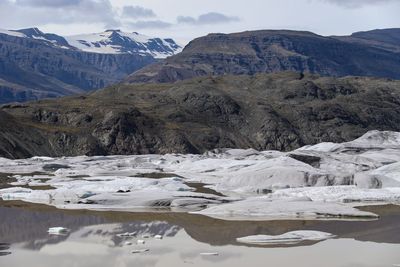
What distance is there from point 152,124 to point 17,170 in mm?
53428

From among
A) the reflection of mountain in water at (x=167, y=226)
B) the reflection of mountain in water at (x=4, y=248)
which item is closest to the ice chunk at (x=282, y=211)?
the reflection of mountain in water at (x=167, y=226)

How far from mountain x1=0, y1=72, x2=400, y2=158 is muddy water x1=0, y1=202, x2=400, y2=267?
6825 cm

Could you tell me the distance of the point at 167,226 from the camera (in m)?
30.7

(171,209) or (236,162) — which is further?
(236,162)

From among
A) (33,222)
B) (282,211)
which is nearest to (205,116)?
(282,211)

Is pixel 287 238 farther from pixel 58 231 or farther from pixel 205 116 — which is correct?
pixel 205 116

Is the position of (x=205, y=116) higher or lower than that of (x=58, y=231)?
lower

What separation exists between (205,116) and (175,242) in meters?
122

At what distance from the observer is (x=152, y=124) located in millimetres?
129625

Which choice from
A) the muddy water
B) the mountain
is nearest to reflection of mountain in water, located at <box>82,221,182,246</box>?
the muddy water

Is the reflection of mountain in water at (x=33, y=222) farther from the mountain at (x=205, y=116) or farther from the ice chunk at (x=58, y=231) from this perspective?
the mountain at (x=205, y=116)

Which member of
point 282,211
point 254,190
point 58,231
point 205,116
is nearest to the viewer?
point 58,231

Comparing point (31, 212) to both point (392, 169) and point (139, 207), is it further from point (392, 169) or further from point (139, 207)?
point (392, 169)

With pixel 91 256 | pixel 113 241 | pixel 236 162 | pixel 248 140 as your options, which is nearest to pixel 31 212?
pixel 113 241
